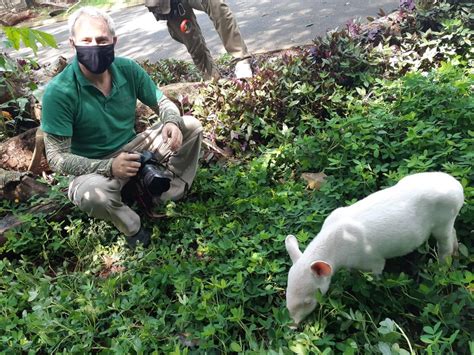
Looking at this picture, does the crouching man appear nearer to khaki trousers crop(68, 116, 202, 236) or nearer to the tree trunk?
khaki trousers crop(68, 116, 202, 236)

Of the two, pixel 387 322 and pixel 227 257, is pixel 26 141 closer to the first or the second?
pixel 227 257

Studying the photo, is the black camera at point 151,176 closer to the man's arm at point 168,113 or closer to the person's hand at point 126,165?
the person's hand at point 126,165

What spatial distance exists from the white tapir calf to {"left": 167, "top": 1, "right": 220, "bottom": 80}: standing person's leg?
3.29m

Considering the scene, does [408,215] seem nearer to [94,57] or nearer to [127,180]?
[127,180]

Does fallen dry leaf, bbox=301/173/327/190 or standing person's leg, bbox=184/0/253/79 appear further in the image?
standing person's leg, bbox=184/0/253/79

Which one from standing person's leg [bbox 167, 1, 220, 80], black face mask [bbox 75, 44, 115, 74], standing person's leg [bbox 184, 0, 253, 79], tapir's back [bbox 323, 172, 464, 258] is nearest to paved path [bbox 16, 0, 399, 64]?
standing person's leg [bbox 167, 1, 220, 80]

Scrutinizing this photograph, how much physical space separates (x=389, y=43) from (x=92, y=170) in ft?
11.4

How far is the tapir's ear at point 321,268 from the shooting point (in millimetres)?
2025

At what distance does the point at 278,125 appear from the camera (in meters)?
4.28

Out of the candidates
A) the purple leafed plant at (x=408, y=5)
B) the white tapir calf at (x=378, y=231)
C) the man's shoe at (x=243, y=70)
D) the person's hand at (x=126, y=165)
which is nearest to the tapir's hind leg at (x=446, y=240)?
the white tapir calf at (x=378, y=231)

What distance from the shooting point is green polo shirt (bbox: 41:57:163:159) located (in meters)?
3.12

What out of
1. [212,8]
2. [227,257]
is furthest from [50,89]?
[212,8]

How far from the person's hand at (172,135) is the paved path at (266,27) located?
3483 mm

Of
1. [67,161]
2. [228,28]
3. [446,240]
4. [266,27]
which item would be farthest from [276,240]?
[266,27]
